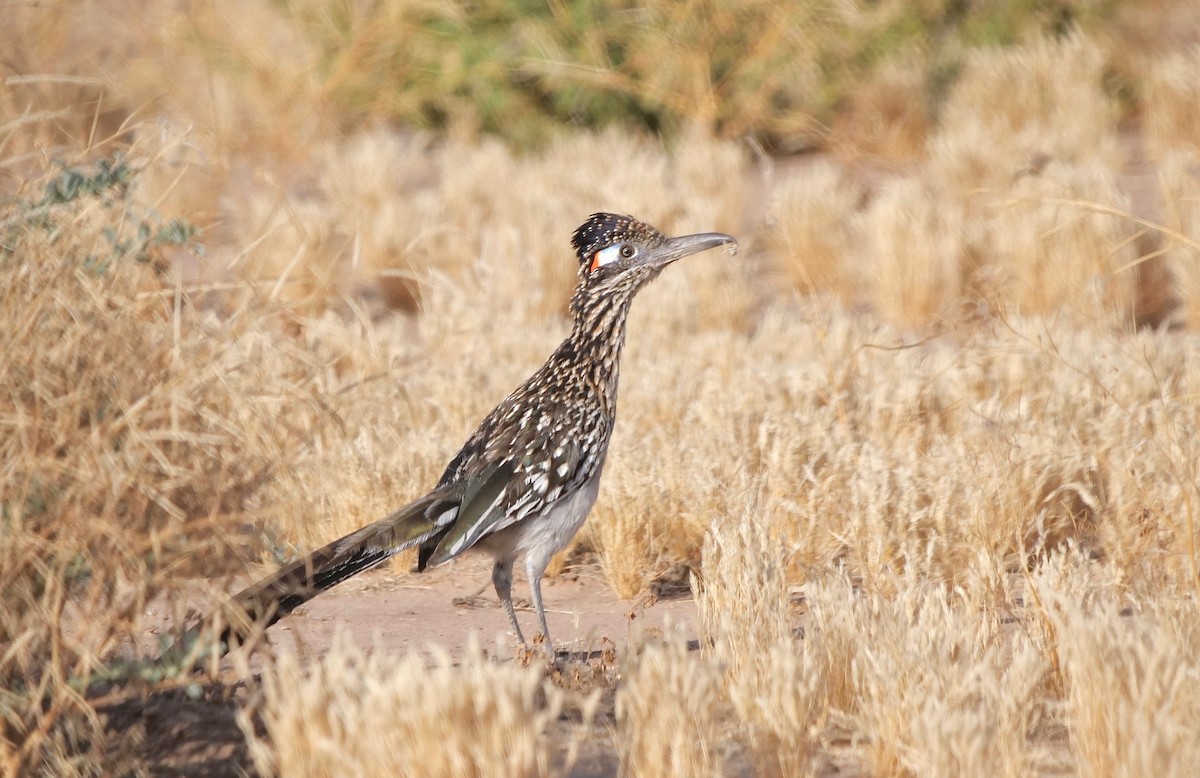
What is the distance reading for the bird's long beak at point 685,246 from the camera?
589cm

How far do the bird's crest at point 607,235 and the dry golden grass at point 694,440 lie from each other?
61 centimetres

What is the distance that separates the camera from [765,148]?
575 inches

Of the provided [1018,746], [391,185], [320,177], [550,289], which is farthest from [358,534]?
[320,177]

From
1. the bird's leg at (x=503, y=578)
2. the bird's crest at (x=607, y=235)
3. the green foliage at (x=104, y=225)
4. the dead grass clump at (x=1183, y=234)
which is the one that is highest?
the dead grass clump at (x=1183, y=234)

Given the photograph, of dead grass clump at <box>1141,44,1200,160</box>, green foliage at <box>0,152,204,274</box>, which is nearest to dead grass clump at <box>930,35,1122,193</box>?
dead grass clump at <box>1141,44,1200,160</box>

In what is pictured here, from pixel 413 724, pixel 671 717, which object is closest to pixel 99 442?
pixel 413 724

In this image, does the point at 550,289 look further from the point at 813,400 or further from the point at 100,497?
the point at 100,497

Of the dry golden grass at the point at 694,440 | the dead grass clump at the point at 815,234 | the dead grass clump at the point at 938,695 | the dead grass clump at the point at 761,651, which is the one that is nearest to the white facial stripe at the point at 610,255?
the dry golden grass at the point at 694,440

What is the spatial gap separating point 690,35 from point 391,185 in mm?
3017

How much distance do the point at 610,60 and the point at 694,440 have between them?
24.3ft

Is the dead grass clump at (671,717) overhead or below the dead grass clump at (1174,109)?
below

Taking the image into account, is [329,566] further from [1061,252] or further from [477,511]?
[1061,252]

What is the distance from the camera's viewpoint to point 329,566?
183 inches

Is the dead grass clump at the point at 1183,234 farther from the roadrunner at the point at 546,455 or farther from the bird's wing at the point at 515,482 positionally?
the bird's wing at the point at 515,482
